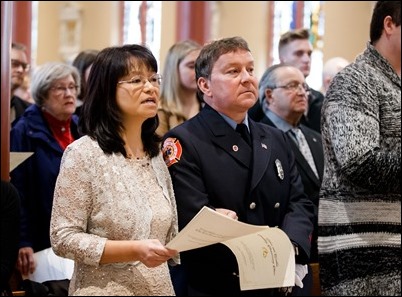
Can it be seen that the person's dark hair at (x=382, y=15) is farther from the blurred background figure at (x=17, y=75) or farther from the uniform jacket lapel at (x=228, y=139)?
the blurred background figure at (x=17, y=75)

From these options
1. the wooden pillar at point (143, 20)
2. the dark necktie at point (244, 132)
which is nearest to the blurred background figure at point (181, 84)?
the dark necktie at point (244, 132)

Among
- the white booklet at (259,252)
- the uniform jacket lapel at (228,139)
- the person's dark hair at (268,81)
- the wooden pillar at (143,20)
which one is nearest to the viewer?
the white booklet at (259,252)

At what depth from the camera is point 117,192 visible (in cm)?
239

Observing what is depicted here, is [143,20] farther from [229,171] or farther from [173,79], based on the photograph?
[229,171]

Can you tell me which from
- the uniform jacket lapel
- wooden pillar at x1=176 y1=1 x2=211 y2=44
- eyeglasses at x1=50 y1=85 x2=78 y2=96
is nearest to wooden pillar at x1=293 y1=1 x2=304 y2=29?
wooden pillar at x1=176 y1=1 x2=211 y2=44

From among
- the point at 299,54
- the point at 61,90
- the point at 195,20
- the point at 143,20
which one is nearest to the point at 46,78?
the point at 61,90

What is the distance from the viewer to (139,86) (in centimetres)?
251

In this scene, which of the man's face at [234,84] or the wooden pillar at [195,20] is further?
the wooden pillar at [195,20]

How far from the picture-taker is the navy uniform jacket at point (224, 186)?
2809 millimetres

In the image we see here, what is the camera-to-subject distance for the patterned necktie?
Answer: 4.04 metres

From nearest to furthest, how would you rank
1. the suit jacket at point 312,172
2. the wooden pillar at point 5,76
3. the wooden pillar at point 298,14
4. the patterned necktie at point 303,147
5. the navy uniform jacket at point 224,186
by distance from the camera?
the wooden pillar at point 5,76
the navy uniform jacket at point 224,186
the suit jacket at point 312,172
the patterned necktie at point 303,147
the wooden pillar at point 298,14

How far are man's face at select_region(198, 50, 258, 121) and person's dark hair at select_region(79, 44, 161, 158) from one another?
46cm

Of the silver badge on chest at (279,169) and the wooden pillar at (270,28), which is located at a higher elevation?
the wooden pillar at (270,28)

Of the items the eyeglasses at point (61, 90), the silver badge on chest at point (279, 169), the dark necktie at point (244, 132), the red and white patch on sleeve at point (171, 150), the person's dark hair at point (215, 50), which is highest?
the person's dark hair at point (215, 50)
